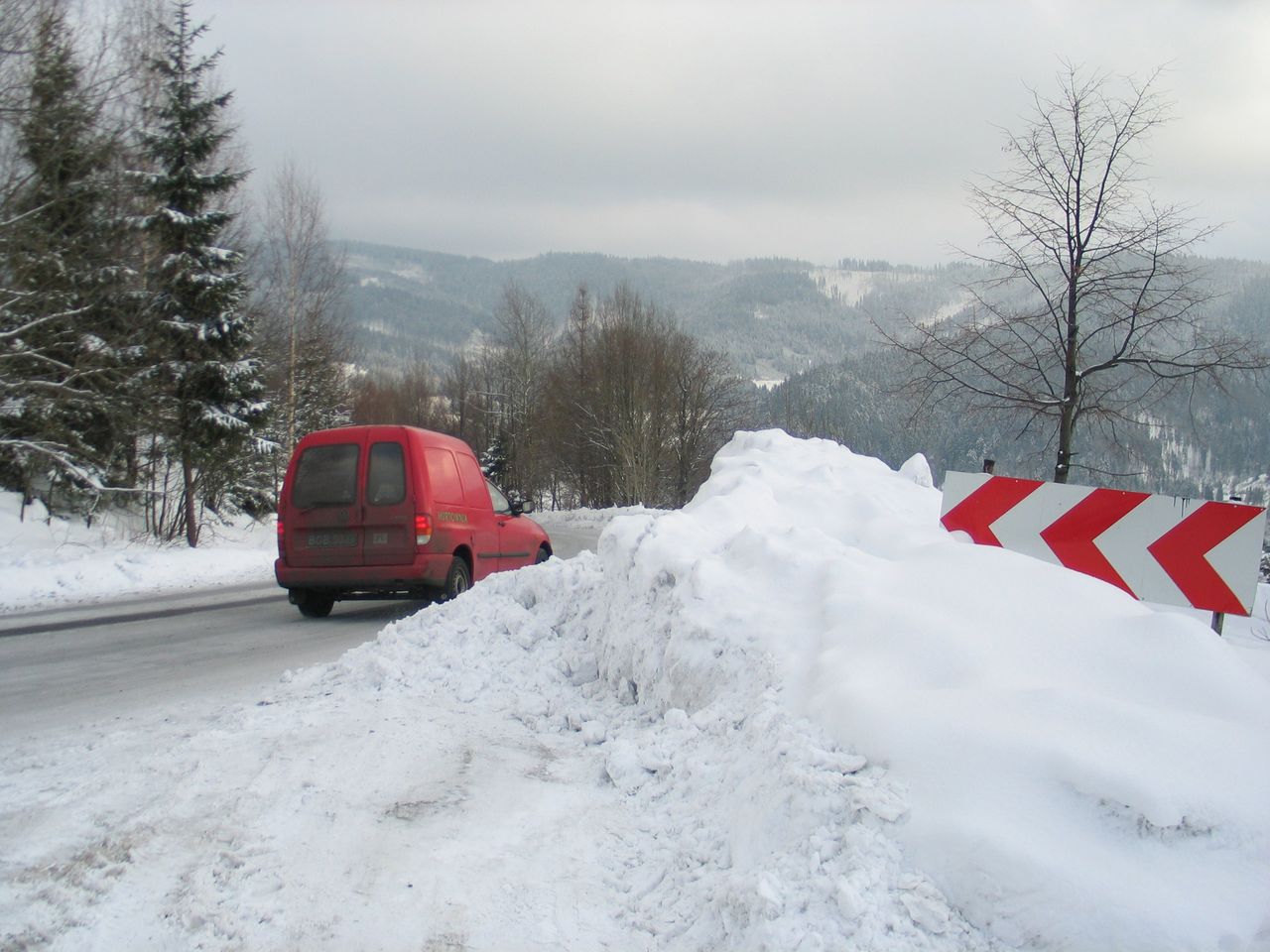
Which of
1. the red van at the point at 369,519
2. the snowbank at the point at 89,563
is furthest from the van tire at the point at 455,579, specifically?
the snowbank at the point at 89,563

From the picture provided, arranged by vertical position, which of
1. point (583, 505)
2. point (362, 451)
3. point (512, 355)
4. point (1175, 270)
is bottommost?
point (583, 505)

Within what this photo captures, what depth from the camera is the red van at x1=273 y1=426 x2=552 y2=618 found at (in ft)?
31.3

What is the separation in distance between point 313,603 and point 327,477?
5.21 ft

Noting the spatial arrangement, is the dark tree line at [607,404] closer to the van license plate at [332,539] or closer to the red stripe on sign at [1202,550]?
the van license plate at [332,539]

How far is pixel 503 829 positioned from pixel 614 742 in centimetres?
94

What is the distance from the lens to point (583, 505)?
5338 cm

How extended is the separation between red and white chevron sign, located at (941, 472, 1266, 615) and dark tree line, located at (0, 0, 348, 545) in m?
13.6

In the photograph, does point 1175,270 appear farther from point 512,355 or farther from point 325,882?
point 512,355

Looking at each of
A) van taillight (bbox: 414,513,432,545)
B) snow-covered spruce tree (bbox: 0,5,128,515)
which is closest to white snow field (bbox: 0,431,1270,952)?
van taillight (bbox: 414,513,432,545)

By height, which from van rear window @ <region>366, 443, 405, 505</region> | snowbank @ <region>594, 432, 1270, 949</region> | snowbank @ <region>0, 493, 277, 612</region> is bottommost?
snowbank @ <region>0, 493, 277, 612</region>

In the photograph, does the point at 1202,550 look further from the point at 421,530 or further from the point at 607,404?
the point at 607,404

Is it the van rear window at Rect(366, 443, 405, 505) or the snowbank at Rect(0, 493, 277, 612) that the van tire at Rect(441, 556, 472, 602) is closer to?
the van rear window at Rect(366, 443, 405, 505)

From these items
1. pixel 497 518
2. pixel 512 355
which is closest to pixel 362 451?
pixel 497 518

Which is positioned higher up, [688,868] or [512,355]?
[512,355]
